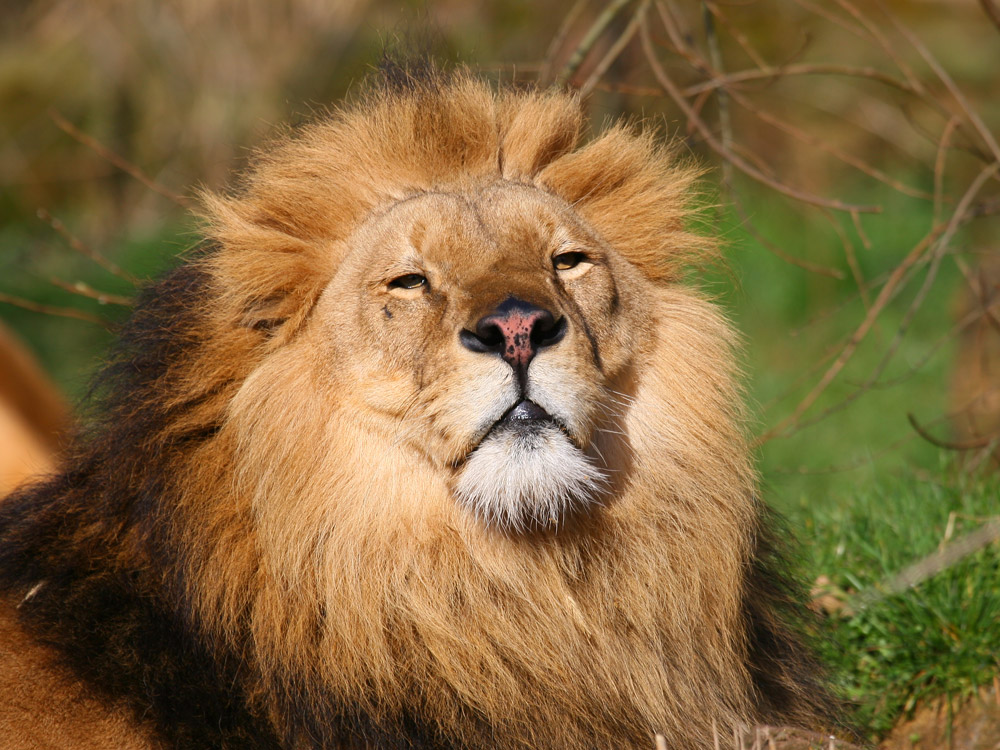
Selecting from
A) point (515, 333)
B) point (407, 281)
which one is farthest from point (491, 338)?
point (407, 281)

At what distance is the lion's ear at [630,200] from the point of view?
3100 millimetres

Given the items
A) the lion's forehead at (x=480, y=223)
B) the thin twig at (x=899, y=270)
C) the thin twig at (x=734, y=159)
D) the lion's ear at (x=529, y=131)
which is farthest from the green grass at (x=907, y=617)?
the lion's ear at (x=529, y=131)

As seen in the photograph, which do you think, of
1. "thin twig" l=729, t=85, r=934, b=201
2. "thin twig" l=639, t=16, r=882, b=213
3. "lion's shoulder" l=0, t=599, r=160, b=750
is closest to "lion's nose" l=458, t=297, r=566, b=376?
"lion's shoulder" l=0, t=599, r=160, b=750

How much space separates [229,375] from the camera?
2.81m

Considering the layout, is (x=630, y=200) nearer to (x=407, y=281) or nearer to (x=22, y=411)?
(x=407, y=281)

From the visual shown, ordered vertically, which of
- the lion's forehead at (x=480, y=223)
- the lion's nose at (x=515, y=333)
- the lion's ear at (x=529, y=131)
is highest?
the lion's ear at (x=529, y=131)

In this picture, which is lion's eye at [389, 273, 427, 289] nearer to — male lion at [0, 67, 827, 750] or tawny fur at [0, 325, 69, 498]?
male lion at [0, 67, 827, 750]

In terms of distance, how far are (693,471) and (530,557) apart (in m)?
0.50

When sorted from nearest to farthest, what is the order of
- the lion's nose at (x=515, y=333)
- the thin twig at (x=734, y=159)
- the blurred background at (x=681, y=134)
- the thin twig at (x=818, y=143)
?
1. the lion's nose at (x=515, y=333)
2. the thin twig at (x=734, y=159)
3. the thin twig at (x=818, y=143)
4. the blurred background at (x=681, y=134)

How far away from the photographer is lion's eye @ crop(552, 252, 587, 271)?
2.83m

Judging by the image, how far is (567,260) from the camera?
285cm

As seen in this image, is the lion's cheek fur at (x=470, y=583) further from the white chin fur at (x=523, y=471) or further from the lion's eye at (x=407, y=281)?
the lion's eye at (x=407, y=281)

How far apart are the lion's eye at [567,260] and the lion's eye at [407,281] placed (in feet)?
1.13

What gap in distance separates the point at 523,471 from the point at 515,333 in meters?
0.31
